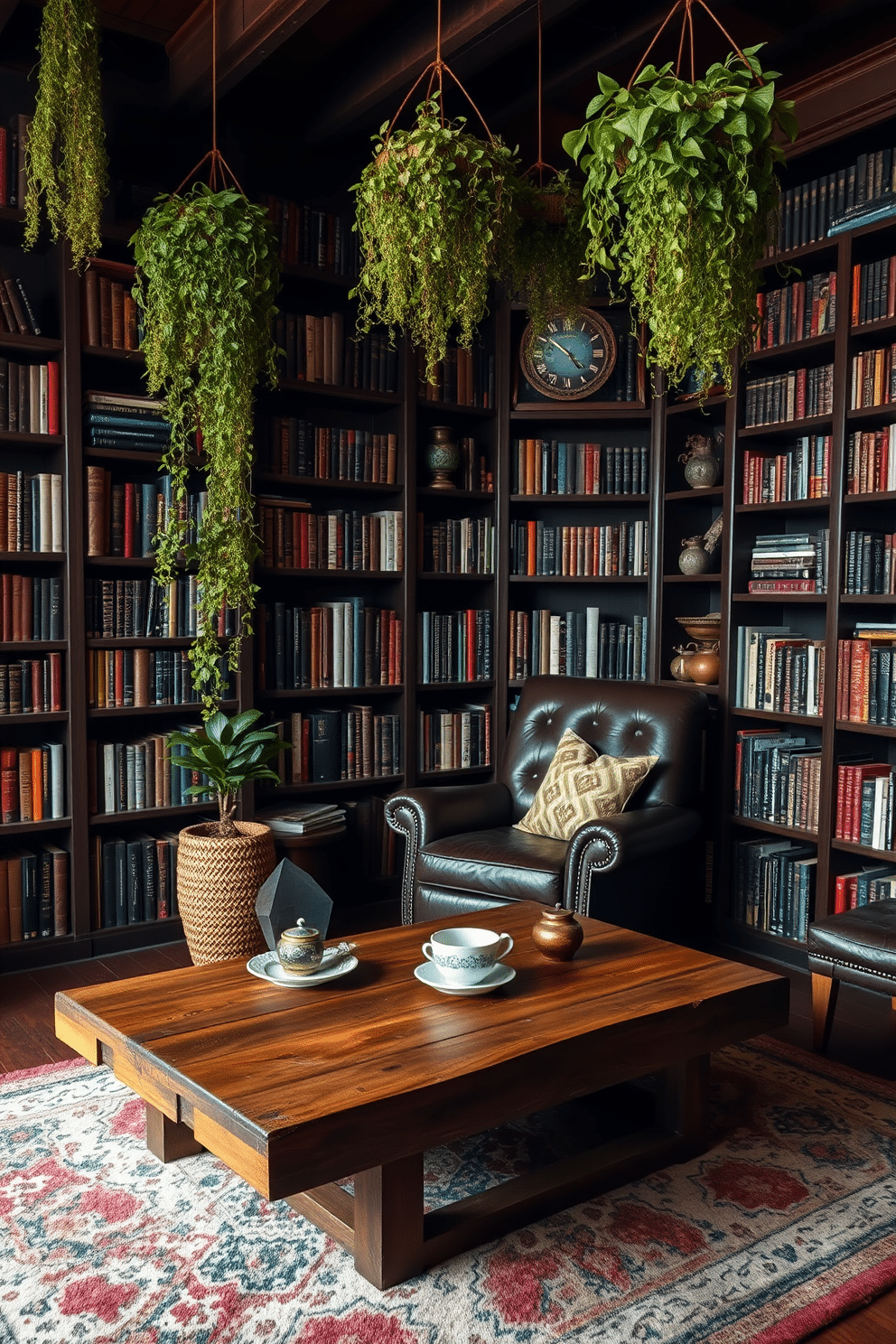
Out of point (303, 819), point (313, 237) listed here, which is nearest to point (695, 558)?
point (303, 819)

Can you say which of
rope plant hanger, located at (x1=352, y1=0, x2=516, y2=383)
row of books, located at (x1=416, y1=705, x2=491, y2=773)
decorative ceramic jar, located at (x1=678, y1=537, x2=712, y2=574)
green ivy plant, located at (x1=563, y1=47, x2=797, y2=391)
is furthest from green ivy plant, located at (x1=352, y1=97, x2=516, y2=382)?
row of books, located at (x1=416, y1=705, x2=491, y2=773)

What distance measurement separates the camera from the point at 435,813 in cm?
370

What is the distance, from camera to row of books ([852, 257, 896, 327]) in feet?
11.3

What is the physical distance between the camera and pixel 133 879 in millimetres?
3852

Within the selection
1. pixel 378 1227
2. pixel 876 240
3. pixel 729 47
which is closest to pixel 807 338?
pixel 876 240

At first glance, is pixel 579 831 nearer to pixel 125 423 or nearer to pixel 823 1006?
pixel 823 1006

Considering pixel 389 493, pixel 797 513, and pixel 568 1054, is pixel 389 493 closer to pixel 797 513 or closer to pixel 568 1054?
pixel 797 513

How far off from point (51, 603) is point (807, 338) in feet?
8.96

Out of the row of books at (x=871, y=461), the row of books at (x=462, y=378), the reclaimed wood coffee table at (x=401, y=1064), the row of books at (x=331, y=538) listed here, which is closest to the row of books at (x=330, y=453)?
the row of books at (x=331, y=538)

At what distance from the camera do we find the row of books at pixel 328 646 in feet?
13.5

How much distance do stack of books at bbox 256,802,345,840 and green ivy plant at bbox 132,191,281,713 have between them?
52 cm

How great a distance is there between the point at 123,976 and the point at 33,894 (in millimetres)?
424

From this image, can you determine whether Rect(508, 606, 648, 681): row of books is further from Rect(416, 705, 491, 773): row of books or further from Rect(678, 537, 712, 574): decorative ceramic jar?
Rect(678, 537, 712, 574): decorative ceramic jar

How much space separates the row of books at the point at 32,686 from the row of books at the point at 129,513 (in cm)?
42
